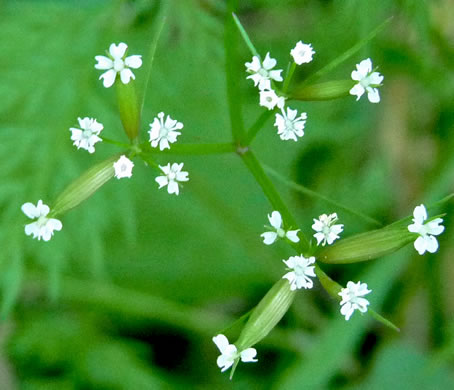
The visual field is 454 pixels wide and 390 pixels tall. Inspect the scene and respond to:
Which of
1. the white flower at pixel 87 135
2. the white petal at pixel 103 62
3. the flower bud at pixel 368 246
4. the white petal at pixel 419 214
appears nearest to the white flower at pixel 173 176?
the white flower at pixel 87 135

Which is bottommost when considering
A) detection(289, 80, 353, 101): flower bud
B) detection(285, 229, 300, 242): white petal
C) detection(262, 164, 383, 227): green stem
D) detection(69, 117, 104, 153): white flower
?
detection(285, 229, 300, 242): white petal

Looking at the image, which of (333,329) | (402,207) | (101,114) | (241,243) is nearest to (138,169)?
(101,114)

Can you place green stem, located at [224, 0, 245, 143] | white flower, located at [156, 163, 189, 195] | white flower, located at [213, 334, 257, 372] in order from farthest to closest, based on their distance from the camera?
green stem, located at [224, 0, 245, 143], white flower, located at [156, 163, 189, 195], white flower, located at [213, 334, 257, 372]

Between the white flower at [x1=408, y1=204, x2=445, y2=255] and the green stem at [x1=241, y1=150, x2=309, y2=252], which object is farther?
the green stem at [x1=241, y1=150, x2=309, y2=252]

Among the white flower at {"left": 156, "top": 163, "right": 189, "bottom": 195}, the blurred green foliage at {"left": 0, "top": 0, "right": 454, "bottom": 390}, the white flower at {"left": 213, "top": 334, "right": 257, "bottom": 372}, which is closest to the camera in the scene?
the white flower at {"left": 213, "top": 334, "right": 257, "bottom": 372}

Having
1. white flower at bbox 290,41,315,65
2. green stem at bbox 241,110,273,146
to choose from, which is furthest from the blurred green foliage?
white flower at bbox 290,41,315,65

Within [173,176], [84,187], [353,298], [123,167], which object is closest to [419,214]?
[353,298]

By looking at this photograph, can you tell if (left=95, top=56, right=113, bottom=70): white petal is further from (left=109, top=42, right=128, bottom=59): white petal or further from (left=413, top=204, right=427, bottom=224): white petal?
(left=413, top=204, right=427, bottom=224): white petal
